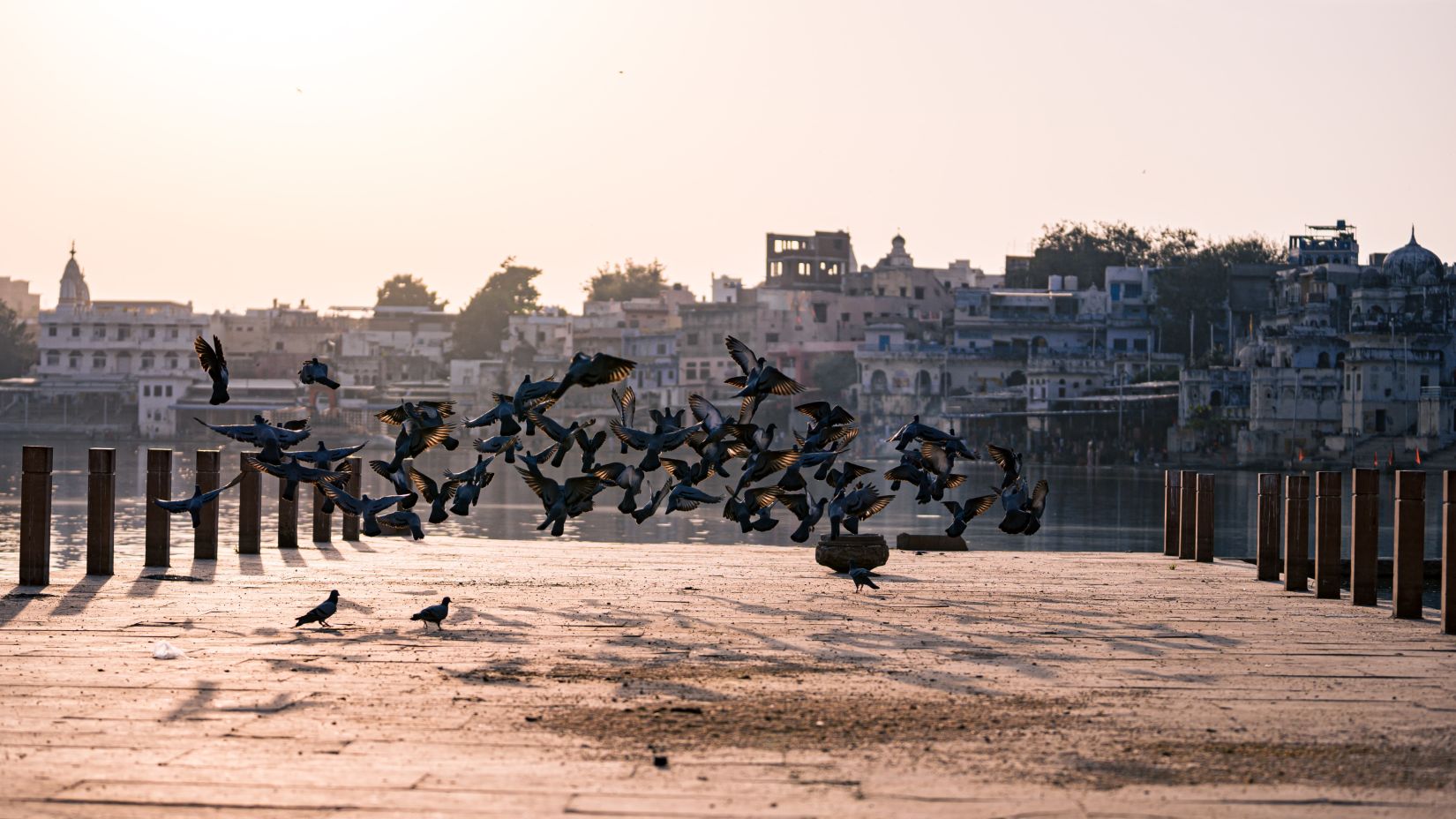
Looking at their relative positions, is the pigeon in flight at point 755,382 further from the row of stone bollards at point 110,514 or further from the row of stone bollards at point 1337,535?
the row of stone bollards at point 1337,535

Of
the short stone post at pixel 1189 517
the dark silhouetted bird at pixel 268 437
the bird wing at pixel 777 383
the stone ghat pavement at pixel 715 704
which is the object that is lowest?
the stone ghat pavement at pixel 715 704

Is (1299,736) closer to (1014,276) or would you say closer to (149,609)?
(149,609)

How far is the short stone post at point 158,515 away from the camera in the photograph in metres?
15.4

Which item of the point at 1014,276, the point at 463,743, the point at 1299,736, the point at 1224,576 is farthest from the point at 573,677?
the point at 1014,276

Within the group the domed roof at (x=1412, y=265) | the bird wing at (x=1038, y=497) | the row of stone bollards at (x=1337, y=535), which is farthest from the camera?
the domed roof at (x=1412, y=265)

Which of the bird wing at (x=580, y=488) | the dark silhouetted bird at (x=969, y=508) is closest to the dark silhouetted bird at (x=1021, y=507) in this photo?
the dark silhouetted bird at (x=969, y=508)

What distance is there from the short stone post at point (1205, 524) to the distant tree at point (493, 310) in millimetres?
130996

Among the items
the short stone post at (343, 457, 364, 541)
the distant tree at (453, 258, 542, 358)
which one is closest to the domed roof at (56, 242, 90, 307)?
the distant tree at (453, 258, 542, 358)

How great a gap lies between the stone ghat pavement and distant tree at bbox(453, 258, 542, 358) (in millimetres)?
136800

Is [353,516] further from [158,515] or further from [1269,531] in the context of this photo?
[1269,531]

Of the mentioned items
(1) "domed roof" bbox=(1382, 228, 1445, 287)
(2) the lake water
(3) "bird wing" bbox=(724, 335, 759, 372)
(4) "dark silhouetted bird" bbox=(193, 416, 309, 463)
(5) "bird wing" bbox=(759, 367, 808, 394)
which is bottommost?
(2) the lake water

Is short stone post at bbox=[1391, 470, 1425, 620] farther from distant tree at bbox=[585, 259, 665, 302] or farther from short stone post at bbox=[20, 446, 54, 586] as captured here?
distant tree at bbox=[585, 259, 665, 302]

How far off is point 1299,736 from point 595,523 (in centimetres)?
4209

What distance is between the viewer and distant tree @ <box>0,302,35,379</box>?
490 feet
